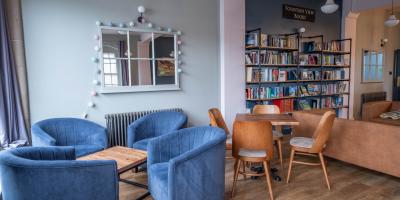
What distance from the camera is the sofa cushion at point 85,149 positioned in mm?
3109

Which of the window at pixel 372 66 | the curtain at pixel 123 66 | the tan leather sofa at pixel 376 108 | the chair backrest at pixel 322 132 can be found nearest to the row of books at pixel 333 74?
the tan leather sofa at pixel 376 108

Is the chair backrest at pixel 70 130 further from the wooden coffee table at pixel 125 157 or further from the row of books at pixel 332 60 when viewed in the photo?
the row of books at pixel 332 60

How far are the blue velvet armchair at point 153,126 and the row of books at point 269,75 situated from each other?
184cm

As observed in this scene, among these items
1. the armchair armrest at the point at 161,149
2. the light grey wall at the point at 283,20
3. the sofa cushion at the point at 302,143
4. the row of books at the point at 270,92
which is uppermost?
the light grey wall at the point at 283,20

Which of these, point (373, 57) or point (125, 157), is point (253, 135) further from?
point (373, 57)

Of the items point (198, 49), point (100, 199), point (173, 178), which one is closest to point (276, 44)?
point (198, 49)

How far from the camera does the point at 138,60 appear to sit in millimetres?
4199

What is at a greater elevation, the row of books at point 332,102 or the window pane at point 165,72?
the window pane at point 165,72

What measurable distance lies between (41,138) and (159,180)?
1.64 meters

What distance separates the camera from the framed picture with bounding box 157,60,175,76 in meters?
4.40

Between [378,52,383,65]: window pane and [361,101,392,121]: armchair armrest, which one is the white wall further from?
[378,52,383,65]: window pane

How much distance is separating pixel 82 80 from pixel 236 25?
9.33ft

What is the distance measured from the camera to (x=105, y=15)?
12.8 ft

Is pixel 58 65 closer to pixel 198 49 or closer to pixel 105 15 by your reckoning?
pixel 105 15
